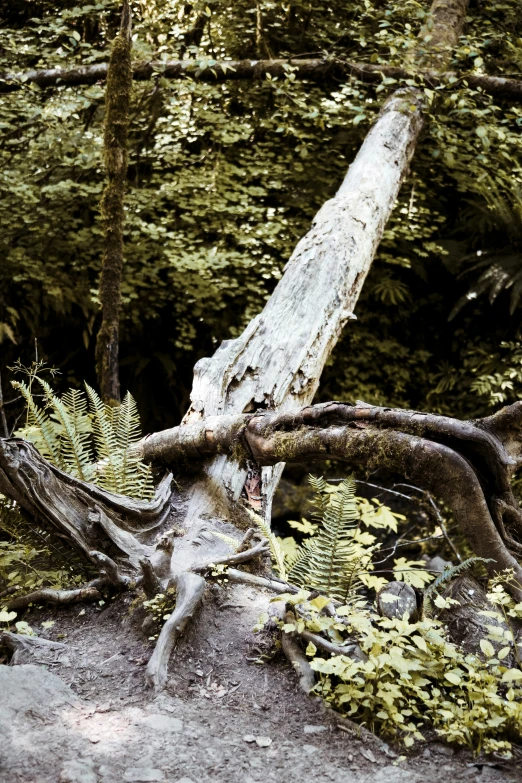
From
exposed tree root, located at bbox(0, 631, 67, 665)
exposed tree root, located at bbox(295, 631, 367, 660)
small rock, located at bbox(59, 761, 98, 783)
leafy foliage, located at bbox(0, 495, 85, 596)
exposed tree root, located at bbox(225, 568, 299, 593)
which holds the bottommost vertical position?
leafy foliage, located at bbox(0, 495, 85, 596)

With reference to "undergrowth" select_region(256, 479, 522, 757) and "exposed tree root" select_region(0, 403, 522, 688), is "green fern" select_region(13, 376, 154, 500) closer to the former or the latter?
"exposed tree root" select_region(0, 403, 522, 688)

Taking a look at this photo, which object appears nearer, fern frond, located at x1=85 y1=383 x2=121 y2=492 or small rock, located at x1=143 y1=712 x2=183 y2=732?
small rock, located at x1=143 y1=712 x2=183 y2=732

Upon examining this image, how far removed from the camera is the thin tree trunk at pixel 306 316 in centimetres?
Result: 418

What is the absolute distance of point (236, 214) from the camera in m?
8.13

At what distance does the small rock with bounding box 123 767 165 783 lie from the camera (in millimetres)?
1839

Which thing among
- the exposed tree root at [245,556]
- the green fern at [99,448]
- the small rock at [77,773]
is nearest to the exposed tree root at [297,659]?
the exposed tree root at [245,556]

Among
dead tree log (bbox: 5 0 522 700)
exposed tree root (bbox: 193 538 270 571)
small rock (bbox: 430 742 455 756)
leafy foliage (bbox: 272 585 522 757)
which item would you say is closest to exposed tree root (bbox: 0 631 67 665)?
dead tree log (bbox: 5 0 522 700)

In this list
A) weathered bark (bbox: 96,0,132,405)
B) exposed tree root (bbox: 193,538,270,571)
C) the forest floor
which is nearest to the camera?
the forest floor

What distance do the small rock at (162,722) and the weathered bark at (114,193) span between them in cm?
383

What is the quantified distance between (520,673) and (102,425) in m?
2.75

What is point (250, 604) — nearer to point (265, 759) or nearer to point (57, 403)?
point (265, 759)

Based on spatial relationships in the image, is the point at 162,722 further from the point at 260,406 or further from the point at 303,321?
the point at 303,321

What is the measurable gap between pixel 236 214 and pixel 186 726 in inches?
277

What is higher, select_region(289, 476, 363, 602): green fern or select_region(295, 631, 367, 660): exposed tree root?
select_region(295, 631, 367, 660): exposed tree root
